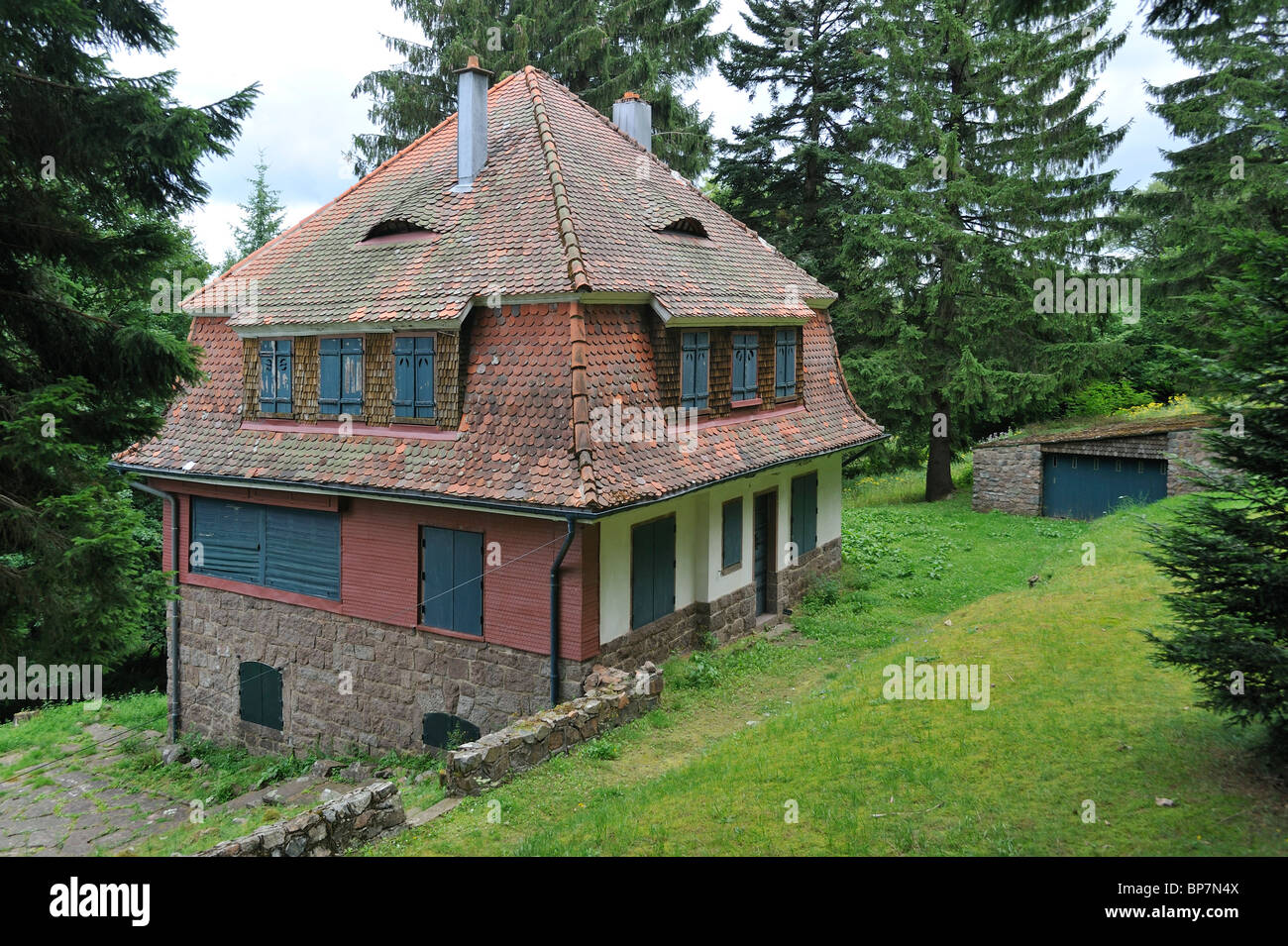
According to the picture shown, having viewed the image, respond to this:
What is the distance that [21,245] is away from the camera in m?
8.88

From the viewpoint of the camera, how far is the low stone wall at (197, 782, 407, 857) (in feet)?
26.6

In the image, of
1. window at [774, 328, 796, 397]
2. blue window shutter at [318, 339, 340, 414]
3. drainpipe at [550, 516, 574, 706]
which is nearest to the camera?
drainpipe at [550, 516, 574, 706]

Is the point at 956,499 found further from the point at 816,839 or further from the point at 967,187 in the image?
the point at 816,839

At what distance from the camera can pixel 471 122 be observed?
15617mm

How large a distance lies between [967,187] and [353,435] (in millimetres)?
20795

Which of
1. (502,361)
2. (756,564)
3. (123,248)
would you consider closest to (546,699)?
(502,361)

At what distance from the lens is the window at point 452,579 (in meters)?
13.2

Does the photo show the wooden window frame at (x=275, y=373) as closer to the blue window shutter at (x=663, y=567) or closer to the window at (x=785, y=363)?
the blue window shutter at (x=663, y=567)

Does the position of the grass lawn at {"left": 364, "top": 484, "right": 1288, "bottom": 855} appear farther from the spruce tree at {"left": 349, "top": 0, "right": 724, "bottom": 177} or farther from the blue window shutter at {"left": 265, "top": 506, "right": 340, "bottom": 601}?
the spruce tree at {"left": 349, "top": 0, "right": 724, "bottom": 177}

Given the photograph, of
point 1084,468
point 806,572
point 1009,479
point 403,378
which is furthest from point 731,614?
point 1084,468

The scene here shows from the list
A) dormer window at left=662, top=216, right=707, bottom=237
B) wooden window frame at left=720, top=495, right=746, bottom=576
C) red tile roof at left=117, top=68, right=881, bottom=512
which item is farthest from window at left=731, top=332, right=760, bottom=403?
dormer window at left=662, top=216, right=707, bottom=237

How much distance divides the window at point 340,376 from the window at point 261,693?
4.78 m

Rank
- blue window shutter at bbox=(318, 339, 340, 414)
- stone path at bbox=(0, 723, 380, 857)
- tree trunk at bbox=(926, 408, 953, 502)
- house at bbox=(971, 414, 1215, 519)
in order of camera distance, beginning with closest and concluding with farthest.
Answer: stone path at bbox=(0, 723, 380, 857)
blue window shutter at bbox=(318, 339, 340, 414)
house at bbox=(971, 414, 1215, 519)
tree trunk at bbox=(926, 408, 953, 502)

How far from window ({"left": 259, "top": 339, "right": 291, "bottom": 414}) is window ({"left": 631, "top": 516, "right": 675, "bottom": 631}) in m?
6.61
